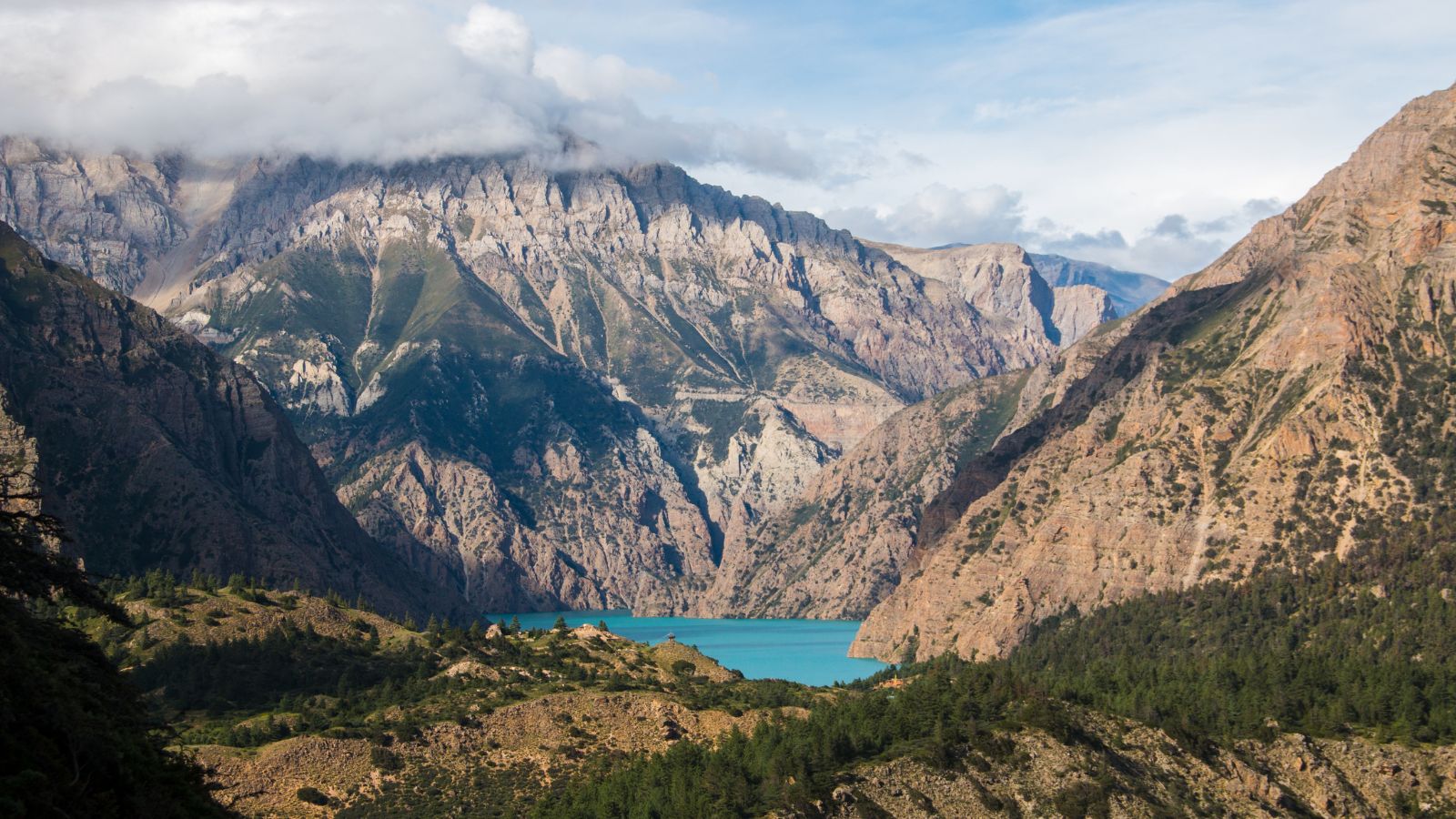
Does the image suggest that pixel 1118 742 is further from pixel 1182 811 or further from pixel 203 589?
pixel 203 589

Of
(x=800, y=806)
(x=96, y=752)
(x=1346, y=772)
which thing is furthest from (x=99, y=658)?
(x=1346, y=772)

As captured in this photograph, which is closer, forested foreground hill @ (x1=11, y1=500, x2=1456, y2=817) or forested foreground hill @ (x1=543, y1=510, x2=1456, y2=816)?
forested foreground hill @ (x1=543, y1=510, x2=1456, y2=816)

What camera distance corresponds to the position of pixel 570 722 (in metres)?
138

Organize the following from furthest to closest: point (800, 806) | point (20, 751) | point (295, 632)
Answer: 1. point (295, 632)
2. point (800, 806)
3. point (20, 751)

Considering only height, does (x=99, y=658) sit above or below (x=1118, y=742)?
above

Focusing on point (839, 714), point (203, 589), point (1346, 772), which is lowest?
point (1346, 772)

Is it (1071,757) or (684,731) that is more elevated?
(684,731)

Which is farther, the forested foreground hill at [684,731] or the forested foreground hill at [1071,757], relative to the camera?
the forested foreground hill at [684,731]

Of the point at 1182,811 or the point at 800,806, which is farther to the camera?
the point at 1182,811

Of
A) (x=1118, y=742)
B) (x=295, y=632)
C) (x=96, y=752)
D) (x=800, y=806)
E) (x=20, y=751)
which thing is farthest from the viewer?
(x=295, y=632)

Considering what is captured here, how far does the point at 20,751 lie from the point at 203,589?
364ft

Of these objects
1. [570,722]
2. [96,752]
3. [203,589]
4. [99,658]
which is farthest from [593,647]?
[96,752]

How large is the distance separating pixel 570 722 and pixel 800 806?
3235 cm

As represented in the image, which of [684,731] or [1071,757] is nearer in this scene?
[1071,757]
